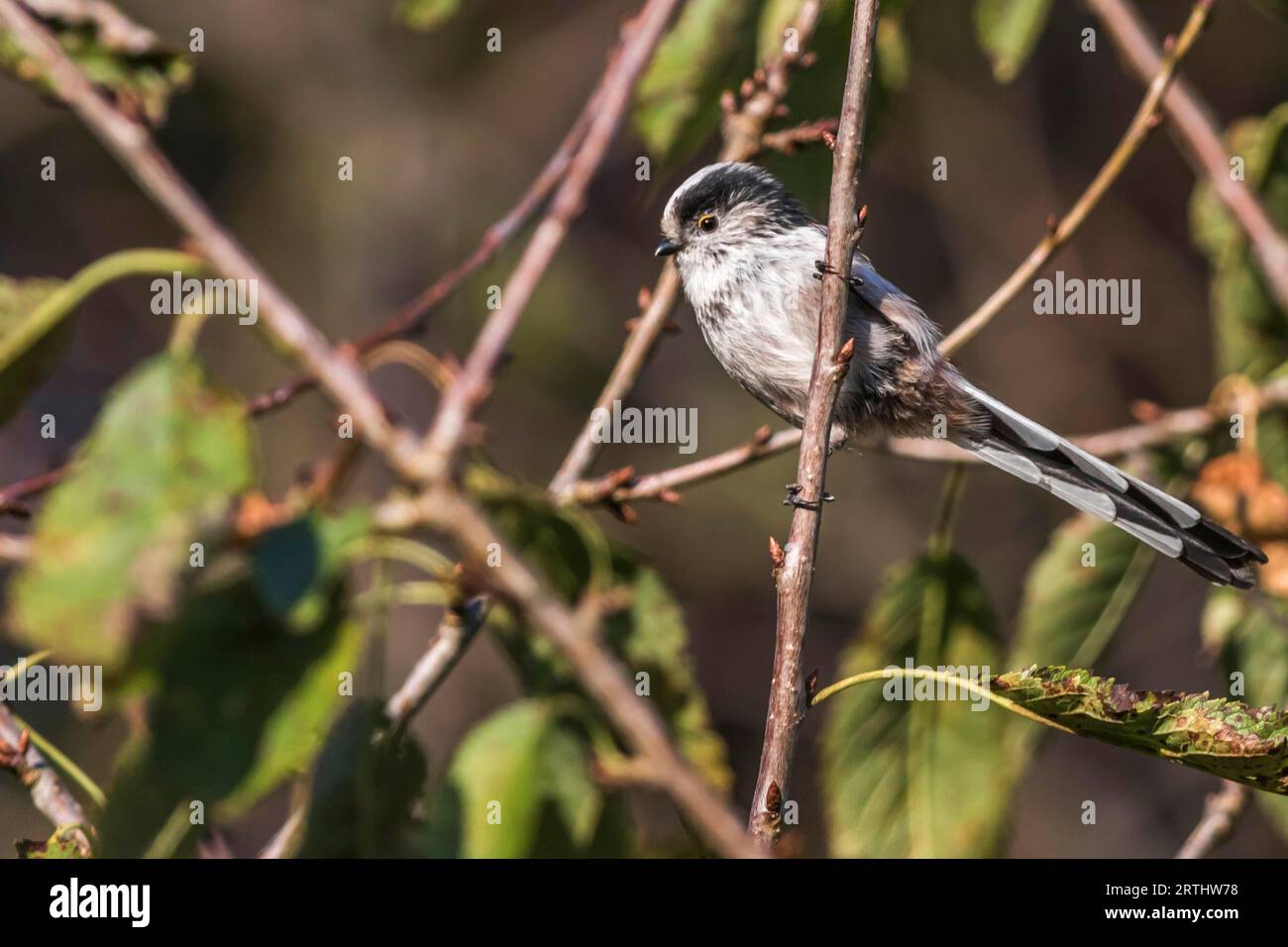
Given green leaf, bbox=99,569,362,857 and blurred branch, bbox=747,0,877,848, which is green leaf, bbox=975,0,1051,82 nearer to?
blurred branch, bbox=747,0,877,848

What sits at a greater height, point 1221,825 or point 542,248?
point 542,248

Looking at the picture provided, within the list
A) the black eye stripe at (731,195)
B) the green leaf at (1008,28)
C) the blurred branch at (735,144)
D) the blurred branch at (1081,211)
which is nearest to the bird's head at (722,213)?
the black eye stripe at (731,195)

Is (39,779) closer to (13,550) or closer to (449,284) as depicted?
(13,550)

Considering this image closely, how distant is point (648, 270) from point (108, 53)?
5029 millimetres

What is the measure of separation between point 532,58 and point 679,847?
19.2ft

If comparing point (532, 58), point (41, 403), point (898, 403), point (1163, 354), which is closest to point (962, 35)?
point (1163, 354)

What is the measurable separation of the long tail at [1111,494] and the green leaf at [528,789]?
1459mm

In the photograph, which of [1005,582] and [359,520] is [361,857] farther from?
[1005,582]

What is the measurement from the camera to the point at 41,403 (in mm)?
6781

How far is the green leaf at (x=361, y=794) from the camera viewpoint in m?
1.61

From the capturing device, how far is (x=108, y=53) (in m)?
2.11

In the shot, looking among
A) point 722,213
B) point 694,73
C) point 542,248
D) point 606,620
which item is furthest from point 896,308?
point 542,248

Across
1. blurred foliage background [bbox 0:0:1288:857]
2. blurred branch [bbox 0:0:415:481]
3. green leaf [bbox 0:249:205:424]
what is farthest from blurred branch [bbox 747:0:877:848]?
blurred foliage background [bbox 0:0:1288:857]

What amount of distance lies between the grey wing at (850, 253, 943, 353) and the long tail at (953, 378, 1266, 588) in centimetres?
15
